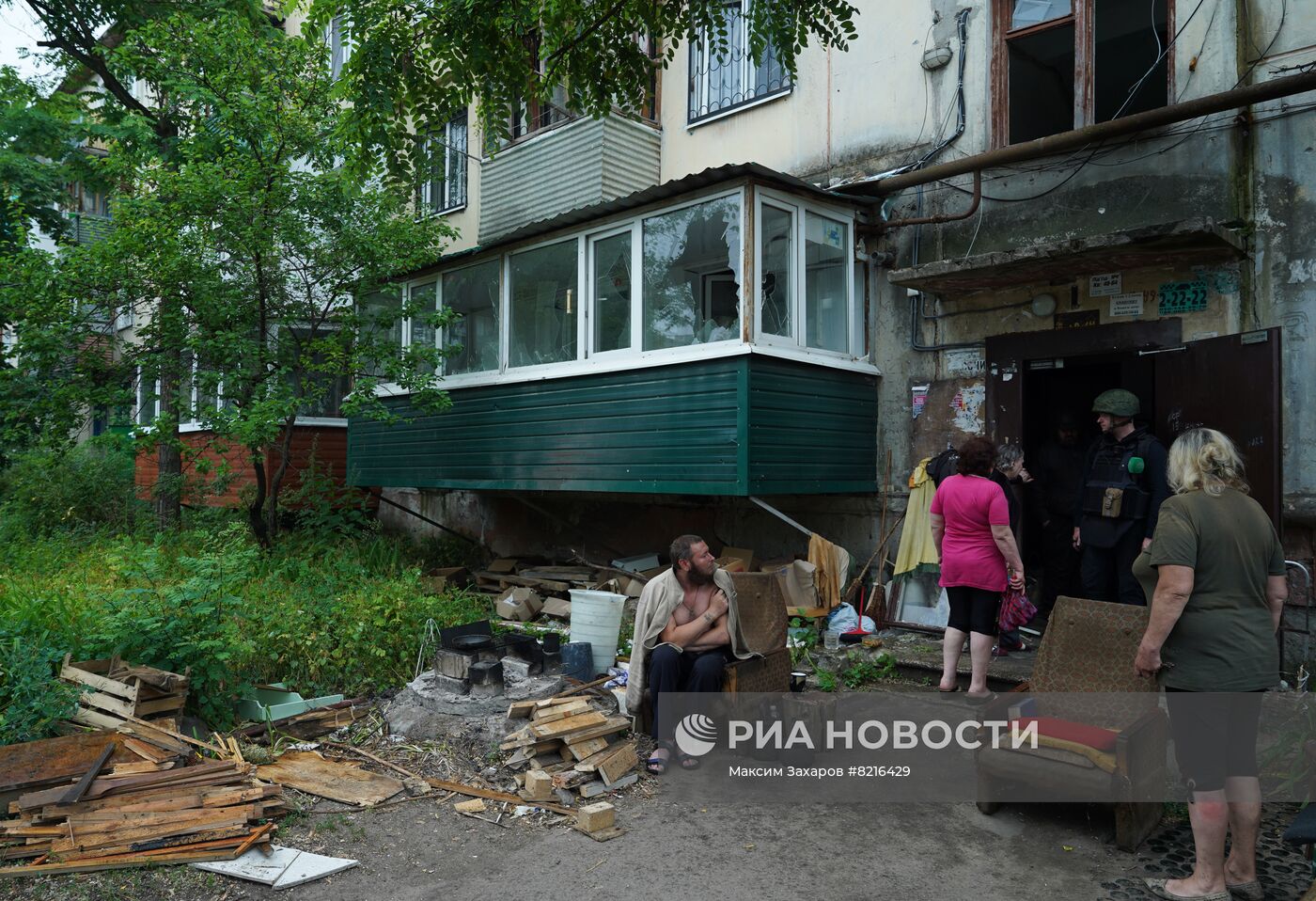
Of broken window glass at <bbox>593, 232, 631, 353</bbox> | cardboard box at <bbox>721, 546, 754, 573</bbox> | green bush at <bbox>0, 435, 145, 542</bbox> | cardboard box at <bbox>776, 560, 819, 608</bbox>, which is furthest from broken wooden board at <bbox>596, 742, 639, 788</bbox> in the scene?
green bush at <bbox>0, 435, 145, 542</bbox>

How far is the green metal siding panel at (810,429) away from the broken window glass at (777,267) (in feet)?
1.40

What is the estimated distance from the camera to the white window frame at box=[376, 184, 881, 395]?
7816 millimetres

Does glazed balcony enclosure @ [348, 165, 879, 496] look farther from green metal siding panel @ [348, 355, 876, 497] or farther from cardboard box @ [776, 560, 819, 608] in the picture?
cardboard box @ [776, 560, 819, 608]

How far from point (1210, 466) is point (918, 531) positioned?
14.6ft

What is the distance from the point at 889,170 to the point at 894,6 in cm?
164

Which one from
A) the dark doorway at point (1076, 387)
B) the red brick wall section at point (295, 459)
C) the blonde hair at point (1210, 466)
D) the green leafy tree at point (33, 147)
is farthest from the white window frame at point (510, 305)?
the green leafy tree at point (33, 147)

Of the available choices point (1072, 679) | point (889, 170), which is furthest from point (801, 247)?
point (1072, 679)

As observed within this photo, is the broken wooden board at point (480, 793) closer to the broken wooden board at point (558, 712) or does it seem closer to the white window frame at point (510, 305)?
the broken wooden board at point (558, 712)

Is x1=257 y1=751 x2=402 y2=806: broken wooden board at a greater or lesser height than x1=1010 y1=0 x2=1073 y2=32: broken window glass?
lesser

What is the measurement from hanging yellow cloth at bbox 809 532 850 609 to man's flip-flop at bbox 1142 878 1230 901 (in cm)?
440

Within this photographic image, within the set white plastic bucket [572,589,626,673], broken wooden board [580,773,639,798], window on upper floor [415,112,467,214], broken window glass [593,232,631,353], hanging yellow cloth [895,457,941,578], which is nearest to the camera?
broken wooden board [580,773,639,798]

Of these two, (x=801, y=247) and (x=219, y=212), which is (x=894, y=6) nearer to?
(x=801, y=247)

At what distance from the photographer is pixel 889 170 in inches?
344

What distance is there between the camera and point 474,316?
35.6ft
